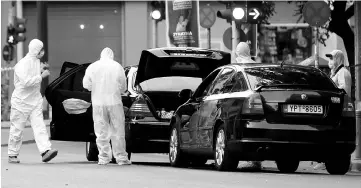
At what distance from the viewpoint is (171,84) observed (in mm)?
19047

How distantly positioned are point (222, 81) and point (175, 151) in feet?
5.61

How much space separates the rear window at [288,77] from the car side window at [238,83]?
86 millimetres

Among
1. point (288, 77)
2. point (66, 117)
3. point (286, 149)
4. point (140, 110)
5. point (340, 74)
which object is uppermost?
point (288, 77)

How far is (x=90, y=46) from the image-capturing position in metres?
52.6

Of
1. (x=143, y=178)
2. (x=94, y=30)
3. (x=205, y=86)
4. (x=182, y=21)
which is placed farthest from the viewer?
(x=94, y=30)

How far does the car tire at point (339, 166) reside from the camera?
15.8 meters

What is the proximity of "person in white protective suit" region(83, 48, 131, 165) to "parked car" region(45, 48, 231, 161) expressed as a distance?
12.8 inches

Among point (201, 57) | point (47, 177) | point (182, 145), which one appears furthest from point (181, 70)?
point (47, 177)

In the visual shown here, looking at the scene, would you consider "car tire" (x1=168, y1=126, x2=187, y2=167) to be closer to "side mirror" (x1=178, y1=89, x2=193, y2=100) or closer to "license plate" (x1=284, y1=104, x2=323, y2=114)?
"side mirror" (x1=178, y1=89, x2=193, y2=100)

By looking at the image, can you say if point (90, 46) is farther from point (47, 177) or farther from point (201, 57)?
point (47, 177)

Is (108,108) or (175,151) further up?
(108,108)

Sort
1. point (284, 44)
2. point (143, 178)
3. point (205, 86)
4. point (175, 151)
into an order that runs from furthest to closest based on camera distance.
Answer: point (284, 44) < point (175, 151) < point (205, 86) < point (143, 178)

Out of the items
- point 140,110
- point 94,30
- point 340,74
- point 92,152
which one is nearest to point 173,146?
point 140,110

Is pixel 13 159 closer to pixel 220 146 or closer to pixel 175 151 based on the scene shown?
pixel 175 151
